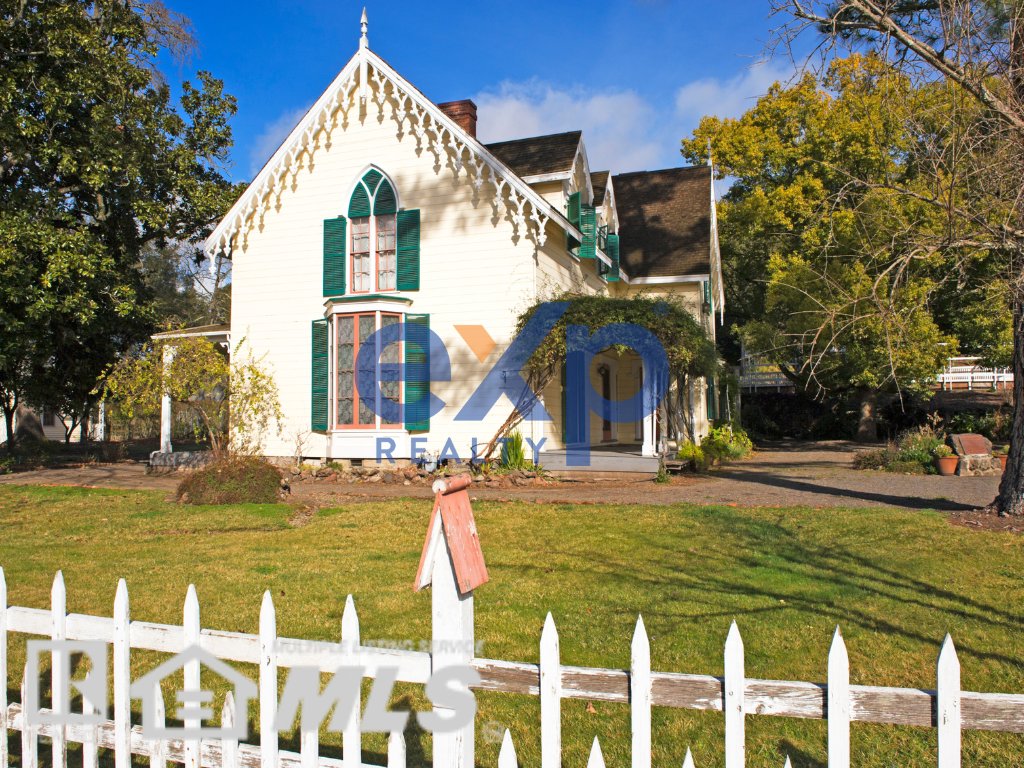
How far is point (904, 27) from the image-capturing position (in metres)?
9.15

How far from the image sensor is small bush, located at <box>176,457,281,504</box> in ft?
40.3

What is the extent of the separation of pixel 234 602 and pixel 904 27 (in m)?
9.48

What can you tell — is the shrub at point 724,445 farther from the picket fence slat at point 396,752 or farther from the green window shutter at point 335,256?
the picket fence slat at point 396,752

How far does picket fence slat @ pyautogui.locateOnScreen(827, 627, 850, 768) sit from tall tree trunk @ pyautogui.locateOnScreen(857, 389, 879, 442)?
29.8 m

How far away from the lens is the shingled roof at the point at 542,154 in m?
17.3

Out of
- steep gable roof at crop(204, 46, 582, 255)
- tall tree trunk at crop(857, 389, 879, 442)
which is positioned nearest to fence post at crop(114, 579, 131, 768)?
steep gable roof at crop(204, 46, 582, 255)

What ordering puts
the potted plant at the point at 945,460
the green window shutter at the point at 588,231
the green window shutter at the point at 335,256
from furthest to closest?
1. the green window shutter at the point at 588,231
2. the green window shutter at the point at 335,256
3. the potted plant at the point at 945,460

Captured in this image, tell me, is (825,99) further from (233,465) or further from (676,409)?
(233,465)

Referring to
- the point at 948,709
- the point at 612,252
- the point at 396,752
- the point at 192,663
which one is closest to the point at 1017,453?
the point at 948,709

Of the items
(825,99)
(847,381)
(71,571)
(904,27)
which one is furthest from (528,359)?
(825,99)

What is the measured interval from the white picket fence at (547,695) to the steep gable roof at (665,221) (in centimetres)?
1928

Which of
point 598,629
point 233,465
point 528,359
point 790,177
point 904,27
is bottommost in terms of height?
point 598,629

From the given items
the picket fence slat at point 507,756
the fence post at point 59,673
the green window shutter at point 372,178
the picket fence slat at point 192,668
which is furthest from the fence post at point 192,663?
the green window shutter at point 372,178

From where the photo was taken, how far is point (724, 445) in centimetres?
2081
